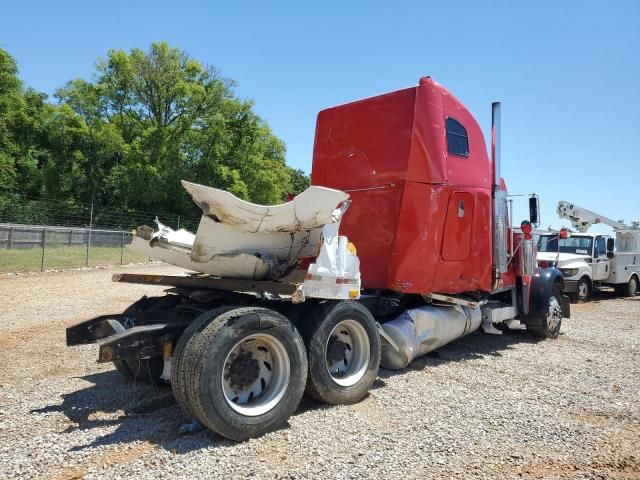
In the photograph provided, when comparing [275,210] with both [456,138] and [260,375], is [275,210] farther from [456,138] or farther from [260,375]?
[456,138]

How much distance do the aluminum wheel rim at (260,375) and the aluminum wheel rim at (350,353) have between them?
0.75 m

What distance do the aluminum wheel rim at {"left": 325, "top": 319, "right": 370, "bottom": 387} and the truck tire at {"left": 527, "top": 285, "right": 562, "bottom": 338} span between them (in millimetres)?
4640

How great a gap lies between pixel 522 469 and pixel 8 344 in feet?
22.2

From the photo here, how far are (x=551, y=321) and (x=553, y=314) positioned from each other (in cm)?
14

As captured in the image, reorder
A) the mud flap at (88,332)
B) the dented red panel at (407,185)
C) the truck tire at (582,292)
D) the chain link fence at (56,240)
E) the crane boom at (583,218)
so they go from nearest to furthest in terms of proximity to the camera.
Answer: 1. the mud flap at (88,332)
2. the dented red panel at (407,185)
3. the truck tire at (582,292)
4. the chain link fence at (56,240)
5. the crane boom at (583,218)

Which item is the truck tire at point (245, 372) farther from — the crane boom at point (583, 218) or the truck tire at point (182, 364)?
the crane boom at point (583, 218)

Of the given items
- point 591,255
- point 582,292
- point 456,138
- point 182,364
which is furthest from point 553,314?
point 591,255

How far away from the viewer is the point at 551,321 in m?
8.46

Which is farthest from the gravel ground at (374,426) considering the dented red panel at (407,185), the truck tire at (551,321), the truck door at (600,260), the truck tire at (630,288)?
the truck tire at (630,288)

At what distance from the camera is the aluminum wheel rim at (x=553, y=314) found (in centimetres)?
843

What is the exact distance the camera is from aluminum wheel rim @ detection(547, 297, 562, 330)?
8430mm

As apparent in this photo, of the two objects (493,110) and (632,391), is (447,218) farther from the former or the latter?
(632,391)

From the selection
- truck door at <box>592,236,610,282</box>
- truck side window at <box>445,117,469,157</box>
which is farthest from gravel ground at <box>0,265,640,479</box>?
truck door at <box>592,236,610,282</box>

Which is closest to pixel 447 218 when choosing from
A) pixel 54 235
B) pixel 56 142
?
pixel 54 235
